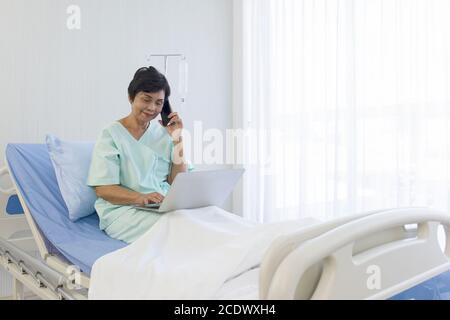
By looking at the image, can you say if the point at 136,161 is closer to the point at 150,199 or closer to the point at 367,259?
the point at 150,199

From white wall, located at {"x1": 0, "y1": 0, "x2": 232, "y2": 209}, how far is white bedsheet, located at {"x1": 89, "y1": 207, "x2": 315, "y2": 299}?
4.27 ft

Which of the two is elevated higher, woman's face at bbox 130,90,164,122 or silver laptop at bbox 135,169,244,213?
woman's face at bbox 130,90,164,122

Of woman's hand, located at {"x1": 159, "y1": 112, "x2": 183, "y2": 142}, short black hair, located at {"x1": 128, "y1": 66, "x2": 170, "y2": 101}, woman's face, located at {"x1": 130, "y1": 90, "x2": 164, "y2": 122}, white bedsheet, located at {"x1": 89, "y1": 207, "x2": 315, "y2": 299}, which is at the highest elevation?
short black hair, located at {"x1": 128, "y1": 66, "x2": 170, "y2": 101}

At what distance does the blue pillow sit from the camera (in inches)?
65.9

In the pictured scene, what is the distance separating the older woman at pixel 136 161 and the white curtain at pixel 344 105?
1082 millimetres

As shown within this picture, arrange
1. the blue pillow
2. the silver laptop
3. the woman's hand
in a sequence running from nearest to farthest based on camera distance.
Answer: the silver laptop → the blue pillow → the woman's hand

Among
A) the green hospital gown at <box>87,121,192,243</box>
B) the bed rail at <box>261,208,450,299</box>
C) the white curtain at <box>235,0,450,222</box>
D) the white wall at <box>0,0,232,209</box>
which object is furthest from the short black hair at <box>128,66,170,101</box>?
the white curtain at <box>235,0,450,222</box>

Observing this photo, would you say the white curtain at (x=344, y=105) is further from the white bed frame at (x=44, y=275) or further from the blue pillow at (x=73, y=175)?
the white bed frame at (x=44, y=275)

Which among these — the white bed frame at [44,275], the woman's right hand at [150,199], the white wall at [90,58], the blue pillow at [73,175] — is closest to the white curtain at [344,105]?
the white wall at [90,58]

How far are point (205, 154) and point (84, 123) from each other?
0.92 meters

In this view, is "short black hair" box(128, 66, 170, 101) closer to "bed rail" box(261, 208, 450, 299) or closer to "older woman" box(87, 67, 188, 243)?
"older woman" box(87, 67, 188, 243)

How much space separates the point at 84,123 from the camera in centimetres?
250

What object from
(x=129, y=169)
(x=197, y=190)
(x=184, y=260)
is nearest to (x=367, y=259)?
(x=184, y=260)

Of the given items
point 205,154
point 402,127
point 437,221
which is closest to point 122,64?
point 205,154
